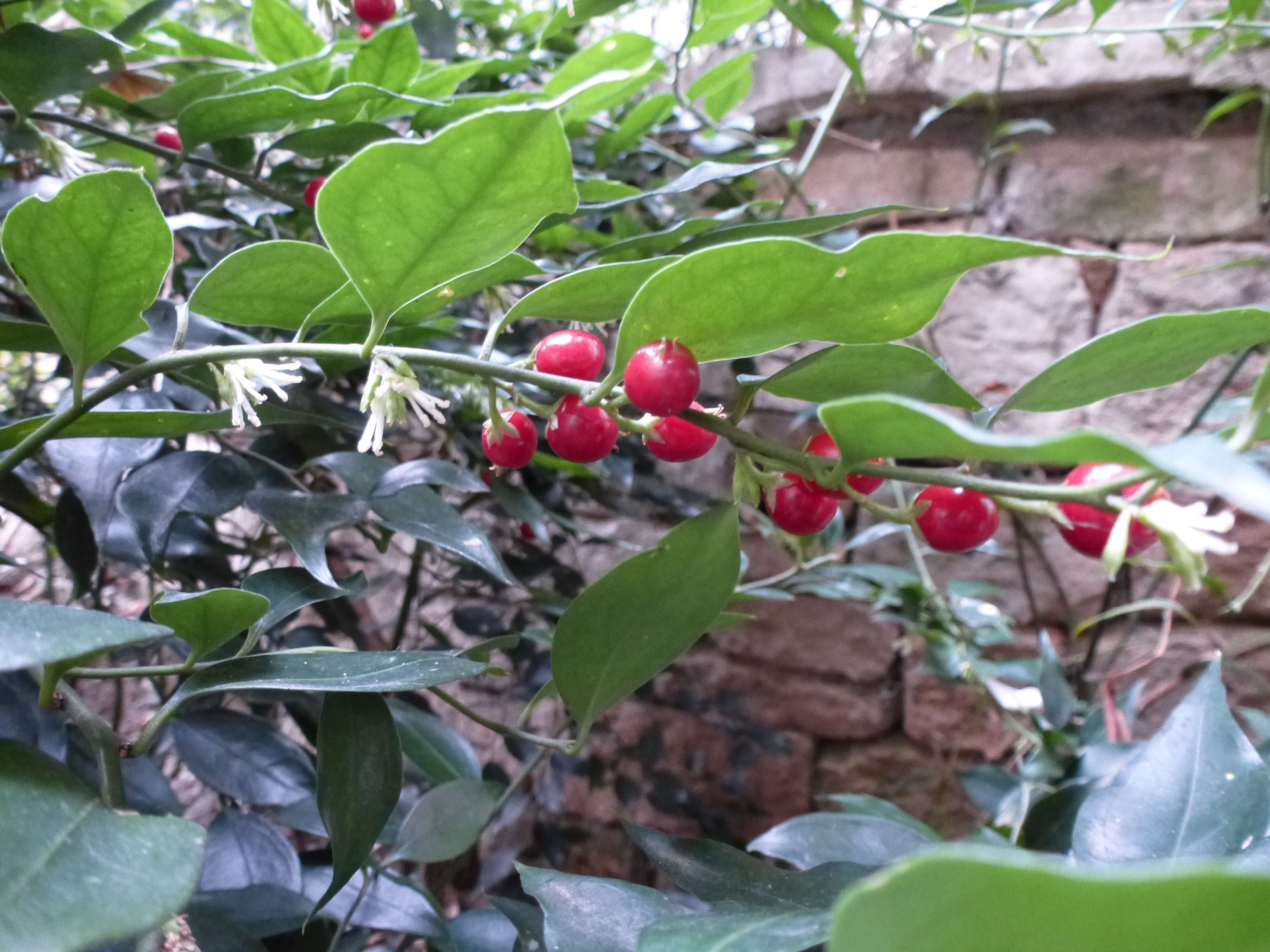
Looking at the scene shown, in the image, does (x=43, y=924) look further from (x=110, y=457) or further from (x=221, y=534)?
(x=221, y=534)

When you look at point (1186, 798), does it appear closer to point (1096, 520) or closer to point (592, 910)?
point (1096, 520)

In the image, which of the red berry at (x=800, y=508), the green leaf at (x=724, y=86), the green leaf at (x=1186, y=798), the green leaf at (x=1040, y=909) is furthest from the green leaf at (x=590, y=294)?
the green leaf at (x=724, y=86)

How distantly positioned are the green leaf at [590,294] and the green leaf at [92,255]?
0.52 feet

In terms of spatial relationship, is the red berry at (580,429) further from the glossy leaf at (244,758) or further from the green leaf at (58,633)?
the glossy leaf at (244,758)

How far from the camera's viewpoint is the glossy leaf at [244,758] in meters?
0.55

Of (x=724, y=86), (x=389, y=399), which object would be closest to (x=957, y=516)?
(x=389, y=399)

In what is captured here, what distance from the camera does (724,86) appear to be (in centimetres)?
99

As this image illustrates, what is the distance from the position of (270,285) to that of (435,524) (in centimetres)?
18

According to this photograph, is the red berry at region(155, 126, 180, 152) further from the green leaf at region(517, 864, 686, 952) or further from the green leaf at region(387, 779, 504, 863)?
the green leaf at region(517, 864, 686, 952)

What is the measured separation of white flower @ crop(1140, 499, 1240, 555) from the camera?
238 mm

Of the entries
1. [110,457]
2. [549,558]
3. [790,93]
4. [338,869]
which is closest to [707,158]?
[790,93]

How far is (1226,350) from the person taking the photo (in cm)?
27

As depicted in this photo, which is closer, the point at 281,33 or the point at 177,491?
the point at 177,491

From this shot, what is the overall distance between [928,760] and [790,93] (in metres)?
1.26
